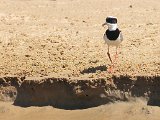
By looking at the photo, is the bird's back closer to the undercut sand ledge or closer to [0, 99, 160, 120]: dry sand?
the undercut sand ledge

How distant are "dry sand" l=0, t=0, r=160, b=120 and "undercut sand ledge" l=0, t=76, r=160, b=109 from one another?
113mm

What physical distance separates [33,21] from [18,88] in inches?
183

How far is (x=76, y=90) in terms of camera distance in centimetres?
794

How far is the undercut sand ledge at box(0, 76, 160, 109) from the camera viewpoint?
7715 mm

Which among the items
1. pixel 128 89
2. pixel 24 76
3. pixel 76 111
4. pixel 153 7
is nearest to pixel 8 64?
pixel 24 76

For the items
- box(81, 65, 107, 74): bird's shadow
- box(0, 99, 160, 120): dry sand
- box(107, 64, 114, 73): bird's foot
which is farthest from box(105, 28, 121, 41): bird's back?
box(0, 99, 160, 120): dry sand

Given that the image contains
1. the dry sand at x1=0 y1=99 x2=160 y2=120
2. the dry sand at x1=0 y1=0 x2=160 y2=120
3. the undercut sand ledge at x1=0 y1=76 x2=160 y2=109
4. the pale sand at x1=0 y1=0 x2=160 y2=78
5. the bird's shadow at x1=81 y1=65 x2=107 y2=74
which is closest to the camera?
the dry sand at x1=0 y1=99 x2=160 y2=120

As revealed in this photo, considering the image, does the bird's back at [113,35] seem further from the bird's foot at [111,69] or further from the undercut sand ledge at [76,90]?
the undercut sand ledge at [76,90]

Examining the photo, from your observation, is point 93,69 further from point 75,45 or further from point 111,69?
point 75,45

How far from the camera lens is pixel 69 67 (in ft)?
28.6

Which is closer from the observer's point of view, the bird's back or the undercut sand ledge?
the undercut sand ledge

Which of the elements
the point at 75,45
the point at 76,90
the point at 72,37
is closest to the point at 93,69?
the point at 76,90

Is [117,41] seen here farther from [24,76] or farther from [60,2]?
[60,2]

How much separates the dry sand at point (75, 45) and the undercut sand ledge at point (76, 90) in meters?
0.11
